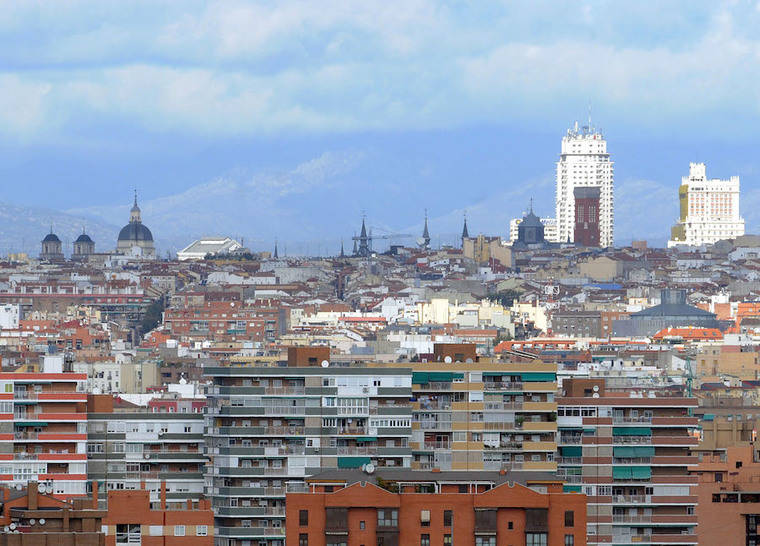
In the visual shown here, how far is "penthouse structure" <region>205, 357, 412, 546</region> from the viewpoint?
2239 inches

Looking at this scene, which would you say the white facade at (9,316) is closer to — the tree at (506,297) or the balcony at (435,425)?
the tree at (506,297)

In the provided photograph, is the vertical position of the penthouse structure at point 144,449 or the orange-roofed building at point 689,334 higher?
the orange-roofed building at point 689,334

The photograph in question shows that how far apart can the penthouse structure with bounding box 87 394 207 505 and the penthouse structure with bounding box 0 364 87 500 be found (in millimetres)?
617

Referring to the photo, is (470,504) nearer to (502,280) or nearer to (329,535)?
(329,535)

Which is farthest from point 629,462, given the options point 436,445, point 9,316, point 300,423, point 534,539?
point 9,316

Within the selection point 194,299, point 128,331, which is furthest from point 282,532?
point 194,299

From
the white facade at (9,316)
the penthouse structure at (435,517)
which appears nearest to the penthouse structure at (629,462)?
the penthouse structure at (435,517)

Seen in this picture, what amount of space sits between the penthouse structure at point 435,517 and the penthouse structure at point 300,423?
8.13 meters

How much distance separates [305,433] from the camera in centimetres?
5741

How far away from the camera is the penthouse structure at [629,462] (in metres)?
56.6

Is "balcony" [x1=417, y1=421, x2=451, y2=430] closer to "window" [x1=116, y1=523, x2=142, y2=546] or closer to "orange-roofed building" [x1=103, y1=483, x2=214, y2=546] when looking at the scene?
"orange-roofed building" [x1=103, y1=483, x2=214, y2=546]

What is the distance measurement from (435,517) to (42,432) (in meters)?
12.6

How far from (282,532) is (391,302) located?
118 meters

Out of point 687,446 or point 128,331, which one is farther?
point 128,331
